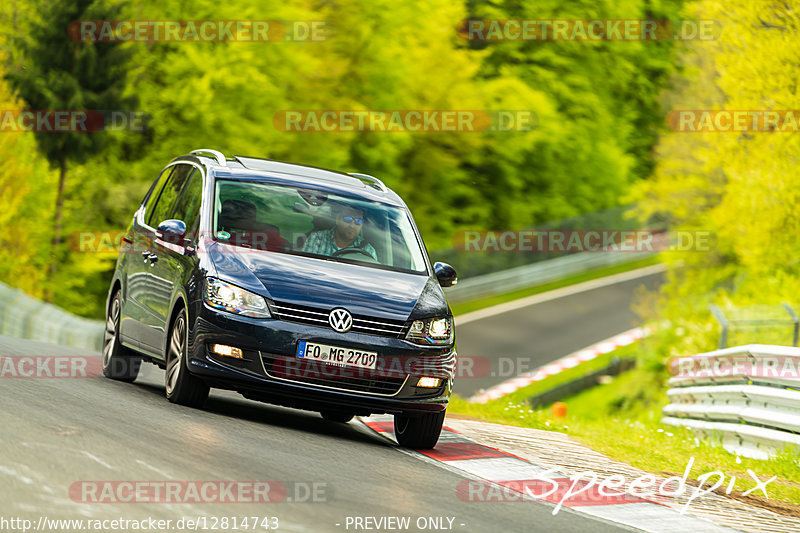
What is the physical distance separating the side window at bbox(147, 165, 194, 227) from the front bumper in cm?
221

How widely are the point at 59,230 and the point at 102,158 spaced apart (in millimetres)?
3229

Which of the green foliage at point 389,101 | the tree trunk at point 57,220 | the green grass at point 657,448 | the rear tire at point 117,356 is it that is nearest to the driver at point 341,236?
the rear tire at point 117,356

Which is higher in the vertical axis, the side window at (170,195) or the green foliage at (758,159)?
the green foliage at (758,159)

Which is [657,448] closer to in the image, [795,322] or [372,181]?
[795,322]

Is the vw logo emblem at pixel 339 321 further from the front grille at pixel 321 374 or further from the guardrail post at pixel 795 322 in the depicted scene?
the guardrail post at pixel 795 322

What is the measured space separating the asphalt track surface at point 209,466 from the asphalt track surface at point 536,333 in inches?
845

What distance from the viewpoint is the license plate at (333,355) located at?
29.1 feet

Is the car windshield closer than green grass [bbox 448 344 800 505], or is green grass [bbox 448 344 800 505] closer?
the car windshield

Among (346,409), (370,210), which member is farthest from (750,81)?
(346,409)

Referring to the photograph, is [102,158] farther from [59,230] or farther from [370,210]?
[370,210]

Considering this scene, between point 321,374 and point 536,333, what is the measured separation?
3002cm

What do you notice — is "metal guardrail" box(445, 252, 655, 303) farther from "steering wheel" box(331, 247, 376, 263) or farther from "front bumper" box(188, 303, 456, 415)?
"front bumper" box(188, 303, 456, 415)

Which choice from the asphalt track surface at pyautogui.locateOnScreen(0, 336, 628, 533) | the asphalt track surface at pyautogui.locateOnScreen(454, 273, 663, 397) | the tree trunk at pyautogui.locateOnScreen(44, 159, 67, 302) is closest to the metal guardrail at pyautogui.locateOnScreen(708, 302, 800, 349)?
the asphalt track surface at pyautogui.locateOnScreen(0, 336, 628, 533)

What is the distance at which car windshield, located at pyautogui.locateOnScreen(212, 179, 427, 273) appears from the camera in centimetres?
984
